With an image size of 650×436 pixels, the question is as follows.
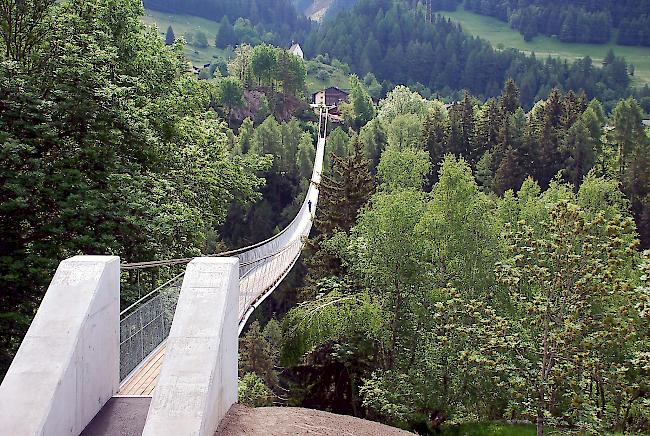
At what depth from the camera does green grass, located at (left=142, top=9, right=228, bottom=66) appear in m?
148

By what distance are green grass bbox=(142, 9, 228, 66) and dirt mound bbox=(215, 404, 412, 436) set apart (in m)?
140

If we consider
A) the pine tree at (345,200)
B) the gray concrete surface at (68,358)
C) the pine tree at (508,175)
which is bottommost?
the pine tree at (508,175)

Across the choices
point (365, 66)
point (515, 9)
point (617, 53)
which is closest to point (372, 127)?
point (365, 66)

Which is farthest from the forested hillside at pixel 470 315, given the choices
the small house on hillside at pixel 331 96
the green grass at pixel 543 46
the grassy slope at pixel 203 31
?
the green grass at pixel 543 46

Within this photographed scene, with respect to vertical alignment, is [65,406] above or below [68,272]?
below

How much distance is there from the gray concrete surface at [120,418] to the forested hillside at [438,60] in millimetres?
126617

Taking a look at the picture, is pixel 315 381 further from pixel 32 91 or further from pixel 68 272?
pixel 68 272

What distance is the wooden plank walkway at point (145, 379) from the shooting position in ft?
22.0

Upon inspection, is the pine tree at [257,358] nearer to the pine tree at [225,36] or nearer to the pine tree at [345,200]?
the pine tree at [345,200]

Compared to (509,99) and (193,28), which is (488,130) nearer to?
(509,99)

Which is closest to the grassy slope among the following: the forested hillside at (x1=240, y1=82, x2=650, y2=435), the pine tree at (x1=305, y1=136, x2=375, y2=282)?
the pine tree at (x1=305, y1=136, x2=375, y2=282)

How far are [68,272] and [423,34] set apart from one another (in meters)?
157

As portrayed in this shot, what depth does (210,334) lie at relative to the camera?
5.37 meters

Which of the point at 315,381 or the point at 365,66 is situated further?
the point at 365,66
